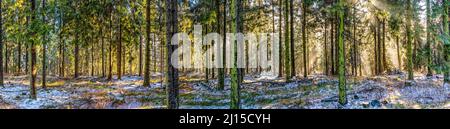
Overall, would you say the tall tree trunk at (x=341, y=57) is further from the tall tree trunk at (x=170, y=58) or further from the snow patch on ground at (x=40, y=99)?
the snow patch on ground at (x=40, y=99)

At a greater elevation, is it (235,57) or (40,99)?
(235,57)

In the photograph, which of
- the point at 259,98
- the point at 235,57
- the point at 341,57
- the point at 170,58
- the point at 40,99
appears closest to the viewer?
the point at 170,58

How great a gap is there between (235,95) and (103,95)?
10.4m

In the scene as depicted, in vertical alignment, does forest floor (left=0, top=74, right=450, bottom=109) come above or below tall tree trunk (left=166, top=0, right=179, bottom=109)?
below

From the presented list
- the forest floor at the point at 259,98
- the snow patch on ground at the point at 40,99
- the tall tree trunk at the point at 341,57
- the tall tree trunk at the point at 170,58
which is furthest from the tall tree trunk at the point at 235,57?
the snow patch on ground at the point at 40,99

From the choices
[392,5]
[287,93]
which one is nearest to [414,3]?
[392,5]

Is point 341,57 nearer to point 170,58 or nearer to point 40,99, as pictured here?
point 170,58

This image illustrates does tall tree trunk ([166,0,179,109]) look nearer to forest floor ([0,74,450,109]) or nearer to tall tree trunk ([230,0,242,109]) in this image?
tall tree trunk ([230,0,242,109])

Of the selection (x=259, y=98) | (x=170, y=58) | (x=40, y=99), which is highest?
(x=170, y=58)

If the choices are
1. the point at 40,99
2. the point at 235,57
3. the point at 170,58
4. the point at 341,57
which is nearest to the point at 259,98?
the point at 341,57

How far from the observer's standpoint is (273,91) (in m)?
24.1

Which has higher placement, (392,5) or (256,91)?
(392,5)

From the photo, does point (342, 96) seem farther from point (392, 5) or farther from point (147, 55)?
point (147, 55)

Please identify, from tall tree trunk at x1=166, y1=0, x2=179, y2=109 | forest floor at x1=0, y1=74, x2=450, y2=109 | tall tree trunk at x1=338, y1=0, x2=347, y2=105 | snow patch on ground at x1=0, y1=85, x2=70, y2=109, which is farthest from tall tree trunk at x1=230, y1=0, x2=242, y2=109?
snow patch on ground at x1=0, y1=85, x2=70, y2=109
